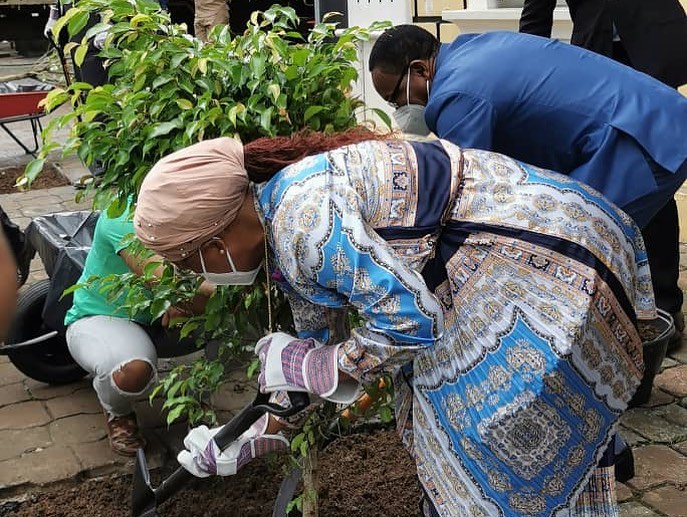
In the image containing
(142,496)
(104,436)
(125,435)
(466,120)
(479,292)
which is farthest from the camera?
(104,436)

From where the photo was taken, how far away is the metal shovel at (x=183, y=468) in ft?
7.53

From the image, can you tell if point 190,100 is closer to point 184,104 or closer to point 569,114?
point 184,104

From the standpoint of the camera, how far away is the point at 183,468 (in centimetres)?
292

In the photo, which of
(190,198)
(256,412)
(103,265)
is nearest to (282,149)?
(190,198)

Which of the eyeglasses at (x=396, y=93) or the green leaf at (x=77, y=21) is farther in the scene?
the eyeglasses at (x=396, y=93)

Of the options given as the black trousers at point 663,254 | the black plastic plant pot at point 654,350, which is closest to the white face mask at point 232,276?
the black plastic plant pot at point 654,350

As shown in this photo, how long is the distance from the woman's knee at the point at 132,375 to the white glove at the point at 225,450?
1.16 m

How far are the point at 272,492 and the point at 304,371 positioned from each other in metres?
1.48

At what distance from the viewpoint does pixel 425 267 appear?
2.19 metres

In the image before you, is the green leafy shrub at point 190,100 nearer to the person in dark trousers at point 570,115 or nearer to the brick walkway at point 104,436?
the person in dark trousers at point 570,115

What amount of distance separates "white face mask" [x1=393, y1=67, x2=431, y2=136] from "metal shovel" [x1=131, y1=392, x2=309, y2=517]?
123cm

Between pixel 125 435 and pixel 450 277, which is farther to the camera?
pixel 125 435

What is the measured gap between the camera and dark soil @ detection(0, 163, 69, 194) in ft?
28.8

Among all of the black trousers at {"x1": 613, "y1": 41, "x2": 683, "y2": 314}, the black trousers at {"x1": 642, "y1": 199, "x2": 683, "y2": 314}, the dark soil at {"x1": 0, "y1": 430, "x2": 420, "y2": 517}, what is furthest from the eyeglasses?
the black trousers at {"x1": 642, "y1": 199, "x2": 683, "y2": 314}
